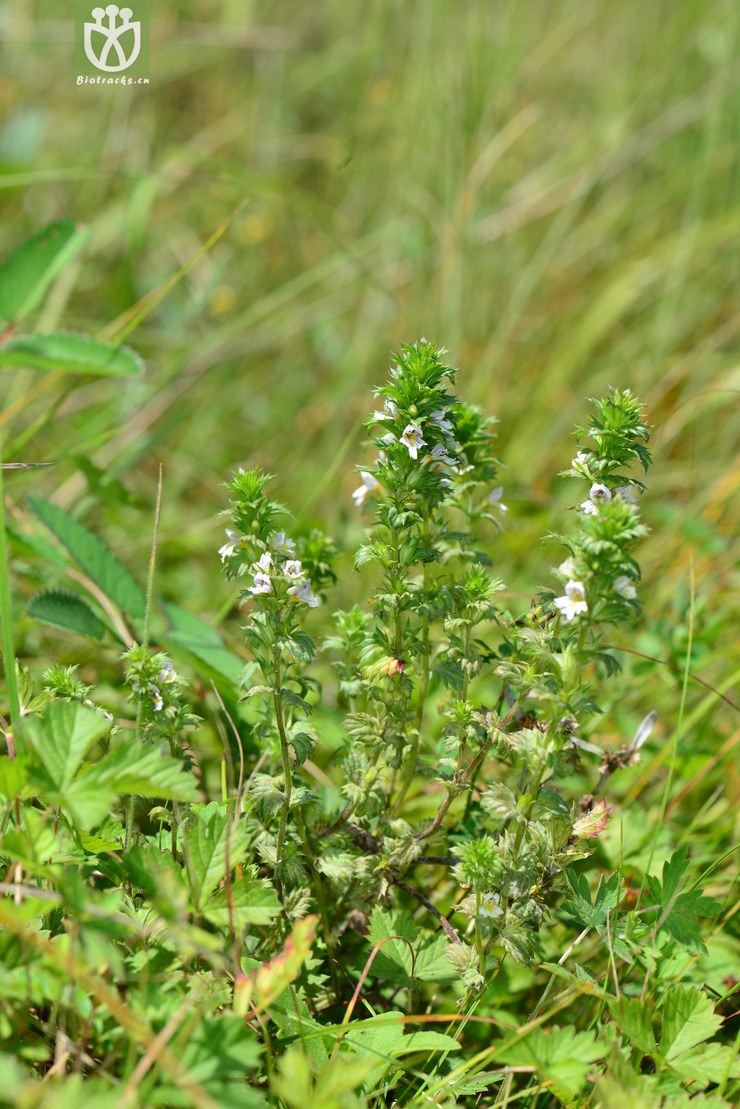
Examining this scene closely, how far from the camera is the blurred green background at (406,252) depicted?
3.67 metres

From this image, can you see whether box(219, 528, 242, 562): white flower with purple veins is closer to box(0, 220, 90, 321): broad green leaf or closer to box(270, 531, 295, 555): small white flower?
box(270, 531, 295, 555): small white flower

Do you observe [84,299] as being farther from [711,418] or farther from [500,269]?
[711,418]

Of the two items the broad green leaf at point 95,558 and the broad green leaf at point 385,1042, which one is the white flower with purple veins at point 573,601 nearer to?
the broad green leaf at point 385,1042

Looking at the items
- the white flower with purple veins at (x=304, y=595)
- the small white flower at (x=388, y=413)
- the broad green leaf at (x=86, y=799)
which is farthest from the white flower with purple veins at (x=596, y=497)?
the broad green leaf at (x=86, y=799)

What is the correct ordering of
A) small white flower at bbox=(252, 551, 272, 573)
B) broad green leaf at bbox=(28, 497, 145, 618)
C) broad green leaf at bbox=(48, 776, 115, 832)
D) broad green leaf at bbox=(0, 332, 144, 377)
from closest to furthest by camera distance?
broad green leaf at bbox=(48, 776, 115, 832) < small white flower at bbox=(252, 551, 272, 573) < broad green leaf at bbox=(0, 332, 144, 377) < broad green leaf at bbox=(28, 497, 145, 618)

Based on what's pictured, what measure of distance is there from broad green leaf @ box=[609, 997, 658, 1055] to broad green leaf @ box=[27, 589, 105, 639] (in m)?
1.46

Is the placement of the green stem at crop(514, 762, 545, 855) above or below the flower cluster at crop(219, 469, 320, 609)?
below

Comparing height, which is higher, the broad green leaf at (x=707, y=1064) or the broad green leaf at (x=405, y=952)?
the broad green leaf at (x=405, y=952)

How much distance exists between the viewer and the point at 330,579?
79.8 inches

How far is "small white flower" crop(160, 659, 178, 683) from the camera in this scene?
5.51 feet

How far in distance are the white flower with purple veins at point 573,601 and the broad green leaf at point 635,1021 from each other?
25.6 inches

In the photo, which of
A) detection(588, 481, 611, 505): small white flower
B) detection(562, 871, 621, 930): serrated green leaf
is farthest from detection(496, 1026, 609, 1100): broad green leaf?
detection(588, 481, 611, 505): small white flower

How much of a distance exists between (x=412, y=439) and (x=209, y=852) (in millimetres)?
788

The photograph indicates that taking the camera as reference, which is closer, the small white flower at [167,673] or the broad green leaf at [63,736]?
the broad green leaf at [63,736]
